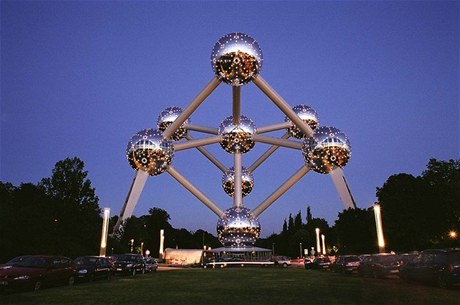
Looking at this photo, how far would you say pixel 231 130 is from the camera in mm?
31297

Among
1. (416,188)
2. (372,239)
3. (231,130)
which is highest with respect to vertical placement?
(231,130)

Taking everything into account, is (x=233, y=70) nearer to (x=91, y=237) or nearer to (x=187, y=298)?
(x=187, y=298)

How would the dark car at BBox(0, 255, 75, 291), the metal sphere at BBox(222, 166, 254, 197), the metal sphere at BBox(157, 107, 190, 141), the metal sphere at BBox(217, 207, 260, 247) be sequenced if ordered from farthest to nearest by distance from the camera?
the metal sphere at BBox(157, 107, 190, 141), the metal sphere at BBox(222, 166, 254, 197), the metal sphere at BBox(217, 207, 260, 247), the dark car at BBox(0, 255, 75, 291)

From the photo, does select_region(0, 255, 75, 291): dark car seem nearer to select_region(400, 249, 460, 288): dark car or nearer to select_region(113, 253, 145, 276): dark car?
select_region(113, 253, 145, 276): dark car

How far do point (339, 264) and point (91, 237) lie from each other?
25841 millimetres

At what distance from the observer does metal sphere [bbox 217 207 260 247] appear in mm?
Result: 30609

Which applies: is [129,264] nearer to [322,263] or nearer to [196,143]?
[196,143]

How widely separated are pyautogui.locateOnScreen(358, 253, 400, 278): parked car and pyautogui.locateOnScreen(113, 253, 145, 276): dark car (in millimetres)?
12782

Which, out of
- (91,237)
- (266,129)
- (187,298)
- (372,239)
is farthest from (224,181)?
(187,298)

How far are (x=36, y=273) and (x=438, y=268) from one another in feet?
43.7

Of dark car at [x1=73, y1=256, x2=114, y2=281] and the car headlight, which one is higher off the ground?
dark car at [x1=73, y1=256, x2=114, y2=281]

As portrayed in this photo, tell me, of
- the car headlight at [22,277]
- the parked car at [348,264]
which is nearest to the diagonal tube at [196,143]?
the parked car at [348,264]

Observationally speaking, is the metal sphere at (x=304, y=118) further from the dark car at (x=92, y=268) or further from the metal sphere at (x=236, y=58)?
the dark car at (x=92, y=268)

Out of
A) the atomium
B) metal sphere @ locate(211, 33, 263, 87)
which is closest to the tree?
the atomium
